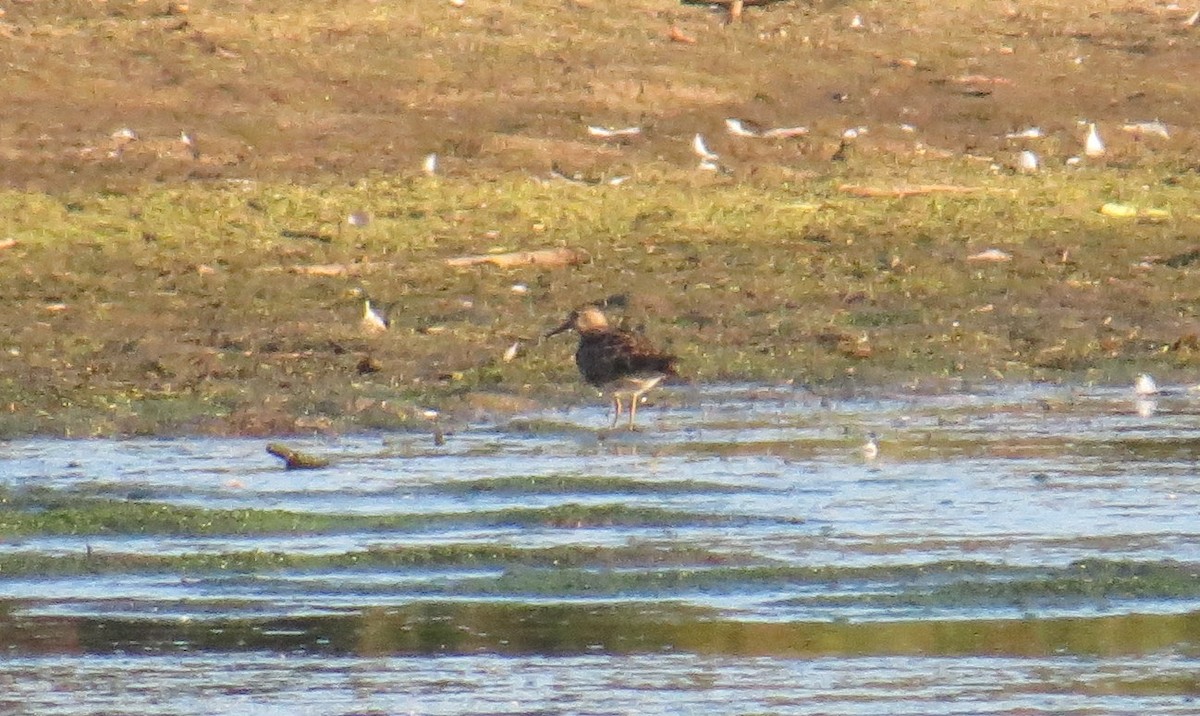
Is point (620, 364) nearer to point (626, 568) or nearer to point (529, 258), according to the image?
point (626, 568)

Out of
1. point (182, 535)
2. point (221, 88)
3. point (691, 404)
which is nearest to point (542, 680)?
point (182, 535)

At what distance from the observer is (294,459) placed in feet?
34.4

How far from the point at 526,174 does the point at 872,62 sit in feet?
15.8

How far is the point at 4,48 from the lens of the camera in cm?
1766

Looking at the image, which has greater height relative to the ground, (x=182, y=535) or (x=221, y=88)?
(x=221, y=88)

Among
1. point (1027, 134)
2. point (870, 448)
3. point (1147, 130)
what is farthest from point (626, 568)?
point (1147, 130)

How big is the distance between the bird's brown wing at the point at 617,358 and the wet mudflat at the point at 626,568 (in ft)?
0.80

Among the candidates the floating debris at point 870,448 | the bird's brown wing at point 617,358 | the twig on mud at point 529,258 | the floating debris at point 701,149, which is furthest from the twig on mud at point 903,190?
the floating debris at point 870,448

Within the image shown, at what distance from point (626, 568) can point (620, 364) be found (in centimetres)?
301

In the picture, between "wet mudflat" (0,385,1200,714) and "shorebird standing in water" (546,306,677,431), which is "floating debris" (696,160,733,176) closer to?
"shorebird standing in water" (546,306,677,431)

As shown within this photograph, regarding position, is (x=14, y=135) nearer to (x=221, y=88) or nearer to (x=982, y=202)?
(x=221, y=88)

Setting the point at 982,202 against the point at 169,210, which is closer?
the point at 169,210

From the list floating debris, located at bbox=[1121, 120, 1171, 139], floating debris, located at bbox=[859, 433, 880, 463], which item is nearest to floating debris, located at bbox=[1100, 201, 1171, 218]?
floating debris, located at bbox=[1121, 120, 1171, 139]

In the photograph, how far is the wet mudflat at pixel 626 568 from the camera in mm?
7082
